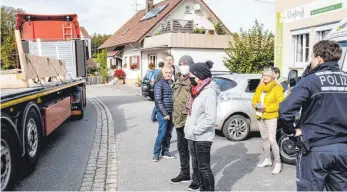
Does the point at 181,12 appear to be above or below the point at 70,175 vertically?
above

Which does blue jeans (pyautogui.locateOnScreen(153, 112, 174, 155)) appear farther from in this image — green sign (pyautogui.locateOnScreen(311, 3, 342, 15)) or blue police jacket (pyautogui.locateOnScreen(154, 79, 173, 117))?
green sign (pyautogui.locateOnScreen(311, 3, 342, 15))

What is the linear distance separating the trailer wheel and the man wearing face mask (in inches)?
84.7

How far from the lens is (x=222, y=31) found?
30391 millimetres

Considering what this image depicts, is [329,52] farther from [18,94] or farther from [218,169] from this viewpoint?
[18,94]

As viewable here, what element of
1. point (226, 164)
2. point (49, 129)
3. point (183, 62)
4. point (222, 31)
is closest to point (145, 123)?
point (49, 129)

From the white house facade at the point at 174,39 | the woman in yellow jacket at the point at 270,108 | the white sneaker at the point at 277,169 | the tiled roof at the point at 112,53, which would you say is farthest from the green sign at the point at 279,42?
the tiled roof at the point at 112,53

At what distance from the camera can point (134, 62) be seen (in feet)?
110

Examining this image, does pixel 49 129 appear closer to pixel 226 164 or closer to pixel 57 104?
pixel 57 104

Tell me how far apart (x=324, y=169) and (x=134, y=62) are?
31009mm

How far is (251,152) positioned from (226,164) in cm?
112

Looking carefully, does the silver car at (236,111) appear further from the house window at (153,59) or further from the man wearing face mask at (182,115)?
the house window at (153,59)

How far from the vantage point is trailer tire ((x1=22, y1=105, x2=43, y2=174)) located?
5.52 metres

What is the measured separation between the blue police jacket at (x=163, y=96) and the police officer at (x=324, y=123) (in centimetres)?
A: 323

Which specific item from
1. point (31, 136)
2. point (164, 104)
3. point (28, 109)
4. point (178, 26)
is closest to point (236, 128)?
point (164, 104)
